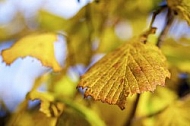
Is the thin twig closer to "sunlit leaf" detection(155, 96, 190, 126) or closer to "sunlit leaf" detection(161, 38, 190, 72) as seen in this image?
"sunlit leaf" detection(161, 38, 190, 72)

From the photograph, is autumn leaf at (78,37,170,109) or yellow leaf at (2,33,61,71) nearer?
autumn leaf at (78,37,170,109)

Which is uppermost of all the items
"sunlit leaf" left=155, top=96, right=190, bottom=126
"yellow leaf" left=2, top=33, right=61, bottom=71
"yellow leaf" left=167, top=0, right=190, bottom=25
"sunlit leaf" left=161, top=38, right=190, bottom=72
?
"yellow leaf" left=167, top=0, right=190, bottom=25

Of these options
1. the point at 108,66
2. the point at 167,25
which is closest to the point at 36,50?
the point at 108,66

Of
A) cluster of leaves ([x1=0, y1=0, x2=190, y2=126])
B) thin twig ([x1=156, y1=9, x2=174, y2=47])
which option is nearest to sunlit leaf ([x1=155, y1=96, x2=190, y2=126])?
cluster of leaves ([x1=0, y1=0, x2=190, y2=126])

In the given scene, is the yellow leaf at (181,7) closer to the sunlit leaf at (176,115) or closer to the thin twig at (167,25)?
the thin twig at (167,25)

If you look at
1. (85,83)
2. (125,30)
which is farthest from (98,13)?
(85,83)

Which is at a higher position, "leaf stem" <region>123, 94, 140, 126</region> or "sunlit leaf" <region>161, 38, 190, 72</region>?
"sunlit leaf" <region>161, 38, 190, 72</region>

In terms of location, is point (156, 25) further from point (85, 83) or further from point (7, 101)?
point (7, 101)

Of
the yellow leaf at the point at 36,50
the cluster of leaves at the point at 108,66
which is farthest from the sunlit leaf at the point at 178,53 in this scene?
the yellow leaf at the point at 36,50

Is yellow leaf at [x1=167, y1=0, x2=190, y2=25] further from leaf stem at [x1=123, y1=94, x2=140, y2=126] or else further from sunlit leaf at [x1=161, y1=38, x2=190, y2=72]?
leaf stem at [x1=123, y1=94, x2=140, y2=126]
